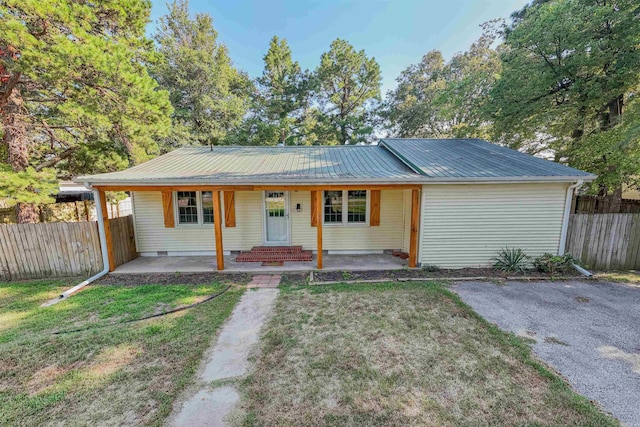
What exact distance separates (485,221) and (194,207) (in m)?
8.29

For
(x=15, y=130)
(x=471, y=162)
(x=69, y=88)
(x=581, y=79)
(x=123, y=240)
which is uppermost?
(x=581, y=79)

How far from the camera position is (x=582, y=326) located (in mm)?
3953

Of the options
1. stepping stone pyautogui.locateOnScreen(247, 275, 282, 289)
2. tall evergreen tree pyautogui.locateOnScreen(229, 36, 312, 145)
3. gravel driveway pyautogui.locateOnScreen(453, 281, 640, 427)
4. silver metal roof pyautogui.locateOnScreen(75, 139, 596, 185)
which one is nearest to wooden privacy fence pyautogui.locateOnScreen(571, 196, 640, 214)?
silver metal roof pyautogui.locateOnScreen(75, 139, 596, 185)

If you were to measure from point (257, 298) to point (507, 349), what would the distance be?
13.5ft

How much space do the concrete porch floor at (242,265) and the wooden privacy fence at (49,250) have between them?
2.55 feet

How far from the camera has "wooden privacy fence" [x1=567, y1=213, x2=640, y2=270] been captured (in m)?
6.39

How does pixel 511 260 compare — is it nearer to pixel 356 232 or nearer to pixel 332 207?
pixel 356 232

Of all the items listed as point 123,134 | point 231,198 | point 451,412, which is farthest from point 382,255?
point 123,134

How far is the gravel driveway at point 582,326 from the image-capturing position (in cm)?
276

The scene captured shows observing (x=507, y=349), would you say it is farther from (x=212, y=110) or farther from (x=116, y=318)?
(x=212, y=110)

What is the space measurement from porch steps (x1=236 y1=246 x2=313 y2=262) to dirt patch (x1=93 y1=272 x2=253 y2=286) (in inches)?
33.9

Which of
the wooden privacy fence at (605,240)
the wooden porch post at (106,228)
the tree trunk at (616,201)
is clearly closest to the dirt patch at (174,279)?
the wooden porch post at (106,228)

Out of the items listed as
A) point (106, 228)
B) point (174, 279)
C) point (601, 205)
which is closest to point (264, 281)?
point (174, 279)

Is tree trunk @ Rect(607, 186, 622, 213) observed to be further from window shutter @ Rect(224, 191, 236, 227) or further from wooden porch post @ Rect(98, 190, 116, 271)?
wooden porch post @ Rect(98, 190, 116, 271)
